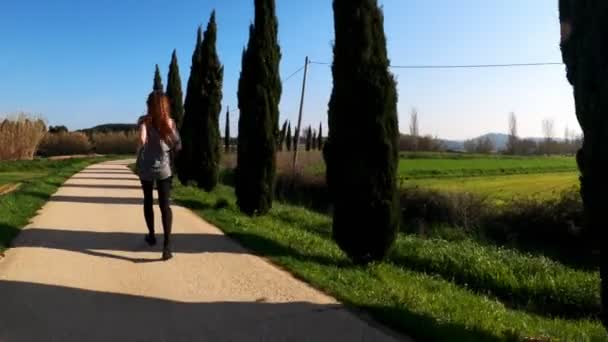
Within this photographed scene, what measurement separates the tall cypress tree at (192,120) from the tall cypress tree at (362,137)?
11484 mm

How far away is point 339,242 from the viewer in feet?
22.6

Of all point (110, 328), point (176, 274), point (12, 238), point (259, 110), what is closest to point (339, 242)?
point (176, 274)

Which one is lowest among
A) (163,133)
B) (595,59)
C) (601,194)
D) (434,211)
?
(434,211)

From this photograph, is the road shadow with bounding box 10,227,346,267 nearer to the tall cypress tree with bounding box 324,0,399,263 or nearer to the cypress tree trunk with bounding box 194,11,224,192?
the tall cypress tree with bounding box 324,0,399,263

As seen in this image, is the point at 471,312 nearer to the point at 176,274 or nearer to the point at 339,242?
the point at 339,242

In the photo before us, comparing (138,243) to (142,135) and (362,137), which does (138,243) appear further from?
(362,137)

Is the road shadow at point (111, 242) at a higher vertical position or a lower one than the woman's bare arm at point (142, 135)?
lower

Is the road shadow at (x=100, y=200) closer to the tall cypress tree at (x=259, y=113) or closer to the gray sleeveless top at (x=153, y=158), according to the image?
the tall cypress tree at (x=259, y=113)

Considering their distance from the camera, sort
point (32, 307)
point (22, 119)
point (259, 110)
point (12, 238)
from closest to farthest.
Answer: point (32, 307) < point (12, 238) < point (259, 110) < point (22, 119)

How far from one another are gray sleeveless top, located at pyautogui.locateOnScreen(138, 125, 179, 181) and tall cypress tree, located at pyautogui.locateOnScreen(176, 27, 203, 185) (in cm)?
1144

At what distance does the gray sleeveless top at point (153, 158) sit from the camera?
6.31 meters

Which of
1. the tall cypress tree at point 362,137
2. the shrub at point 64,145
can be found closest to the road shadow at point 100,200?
the tall cypress tree at point 362,137

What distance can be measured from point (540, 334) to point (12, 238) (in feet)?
21.3

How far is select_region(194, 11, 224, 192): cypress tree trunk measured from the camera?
17438mm
